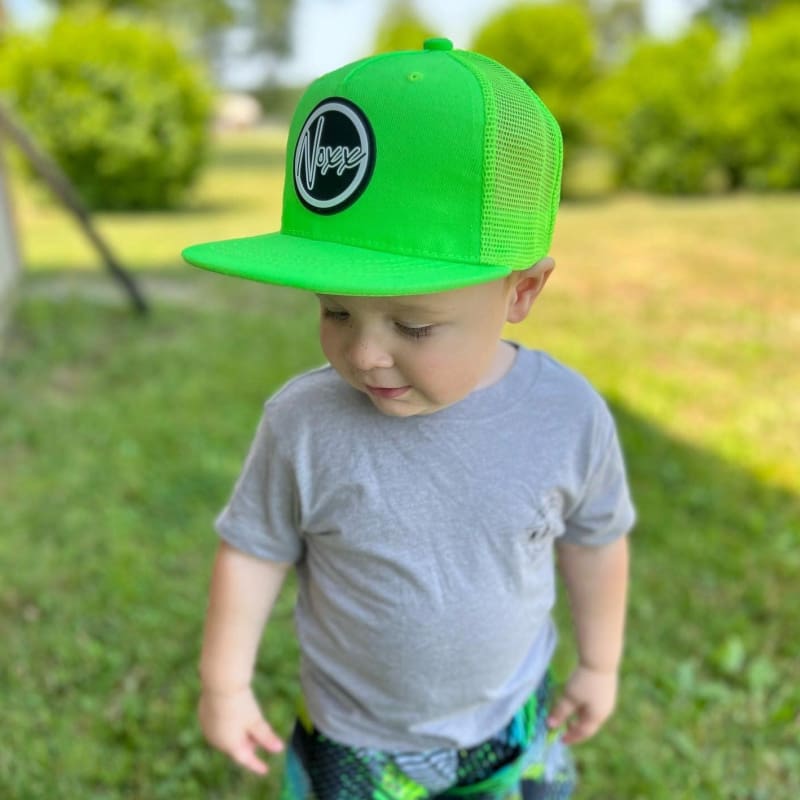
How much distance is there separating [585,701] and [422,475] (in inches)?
24.5

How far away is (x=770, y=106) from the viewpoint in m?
12.3

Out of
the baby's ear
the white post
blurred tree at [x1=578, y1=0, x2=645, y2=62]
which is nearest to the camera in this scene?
the baby's ear

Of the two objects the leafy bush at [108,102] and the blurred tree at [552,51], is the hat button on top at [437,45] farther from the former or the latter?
the blurred tree at [552,51]

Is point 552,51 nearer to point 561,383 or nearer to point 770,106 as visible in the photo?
point 770,106

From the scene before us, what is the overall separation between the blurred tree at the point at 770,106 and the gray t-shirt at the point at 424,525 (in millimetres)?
12749

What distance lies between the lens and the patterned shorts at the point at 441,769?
135cm

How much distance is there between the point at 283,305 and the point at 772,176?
9282 mm

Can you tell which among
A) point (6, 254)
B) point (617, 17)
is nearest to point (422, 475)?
point (6, 254)

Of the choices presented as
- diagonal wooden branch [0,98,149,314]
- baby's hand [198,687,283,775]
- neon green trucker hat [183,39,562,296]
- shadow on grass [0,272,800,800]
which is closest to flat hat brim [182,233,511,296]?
neon green trucker hat [183,39,562,296]

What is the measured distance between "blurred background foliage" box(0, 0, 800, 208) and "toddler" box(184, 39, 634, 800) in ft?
36.1

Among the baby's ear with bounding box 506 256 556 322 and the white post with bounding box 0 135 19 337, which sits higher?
the baby's ear with bounding box 506 256 556 322

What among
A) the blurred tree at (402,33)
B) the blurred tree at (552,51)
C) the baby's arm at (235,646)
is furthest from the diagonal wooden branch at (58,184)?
the blurred tree at (402,33)

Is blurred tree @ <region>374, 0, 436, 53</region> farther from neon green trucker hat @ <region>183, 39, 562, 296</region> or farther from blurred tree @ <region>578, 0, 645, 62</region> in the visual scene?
blurred tree @ <region>578, 0, 645, 62</region>

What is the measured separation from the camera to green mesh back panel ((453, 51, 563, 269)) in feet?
3.11
